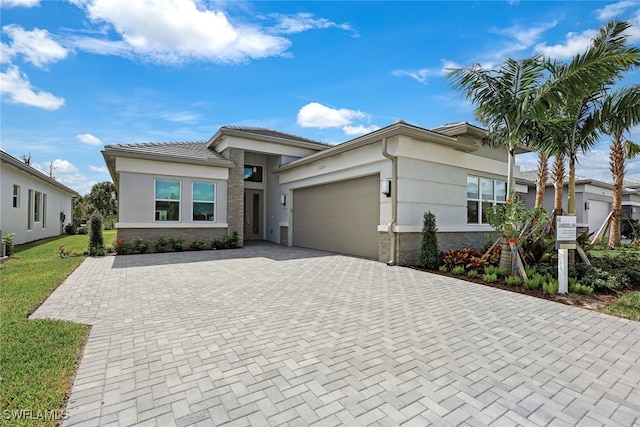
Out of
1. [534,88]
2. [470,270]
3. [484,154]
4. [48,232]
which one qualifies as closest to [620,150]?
[484,154]

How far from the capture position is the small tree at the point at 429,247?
9.16 m

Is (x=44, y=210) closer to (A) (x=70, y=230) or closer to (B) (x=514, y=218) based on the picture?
(A) (x=70, y=230)

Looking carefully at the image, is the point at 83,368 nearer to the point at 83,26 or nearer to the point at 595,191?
the point at 83,26

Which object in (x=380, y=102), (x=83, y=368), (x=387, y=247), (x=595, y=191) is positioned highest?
(x=380, y=102)

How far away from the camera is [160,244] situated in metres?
12.4

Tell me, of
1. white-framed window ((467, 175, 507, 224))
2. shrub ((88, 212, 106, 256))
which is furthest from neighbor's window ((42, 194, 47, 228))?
white-framed window ((467, 175, 507, 224))

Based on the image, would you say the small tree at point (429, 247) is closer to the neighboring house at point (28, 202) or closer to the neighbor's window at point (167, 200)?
the neighbor's window at point (167, 200)

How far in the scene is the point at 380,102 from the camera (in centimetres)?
1202

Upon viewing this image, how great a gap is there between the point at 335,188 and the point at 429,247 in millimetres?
4695

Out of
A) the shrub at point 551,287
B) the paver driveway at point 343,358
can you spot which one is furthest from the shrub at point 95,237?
the shrub at point 551,287

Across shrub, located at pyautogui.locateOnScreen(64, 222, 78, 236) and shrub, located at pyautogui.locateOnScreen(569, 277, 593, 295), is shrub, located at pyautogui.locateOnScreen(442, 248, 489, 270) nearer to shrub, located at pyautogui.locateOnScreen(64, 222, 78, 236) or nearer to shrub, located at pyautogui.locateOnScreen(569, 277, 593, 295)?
shrub, located at pyautogui.locateOnScreen(569, 277, 593, 295)

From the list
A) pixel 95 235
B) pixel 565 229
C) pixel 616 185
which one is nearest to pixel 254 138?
pixel 95 235

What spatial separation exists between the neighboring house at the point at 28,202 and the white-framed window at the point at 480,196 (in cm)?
1762

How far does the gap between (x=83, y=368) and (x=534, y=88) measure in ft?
33.6
